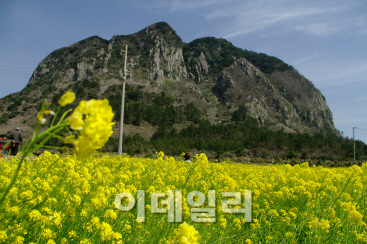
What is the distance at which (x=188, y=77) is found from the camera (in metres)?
105

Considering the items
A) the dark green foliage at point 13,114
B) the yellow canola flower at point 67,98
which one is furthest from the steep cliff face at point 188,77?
the yellow canola flower at point 67,98

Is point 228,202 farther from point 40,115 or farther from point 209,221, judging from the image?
point 40,115

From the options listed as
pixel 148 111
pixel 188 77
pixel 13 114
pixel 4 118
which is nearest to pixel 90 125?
pixel 148 111

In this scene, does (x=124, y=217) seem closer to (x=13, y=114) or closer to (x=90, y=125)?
(x=90, y=125)

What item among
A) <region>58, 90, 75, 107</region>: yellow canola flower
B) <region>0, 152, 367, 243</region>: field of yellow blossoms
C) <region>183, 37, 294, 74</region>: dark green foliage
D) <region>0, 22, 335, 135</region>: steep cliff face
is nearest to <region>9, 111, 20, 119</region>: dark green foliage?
<region>0, 22, 335, 135</region>: steep cliff face

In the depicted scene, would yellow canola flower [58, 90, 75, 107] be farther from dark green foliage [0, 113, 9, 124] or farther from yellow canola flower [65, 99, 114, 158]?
dark green foliage [0, 113, 9, 124]

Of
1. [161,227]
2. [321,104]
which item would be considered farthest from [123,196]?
[321,104]

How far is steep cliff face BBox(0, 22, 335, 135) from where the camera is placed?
73938mm

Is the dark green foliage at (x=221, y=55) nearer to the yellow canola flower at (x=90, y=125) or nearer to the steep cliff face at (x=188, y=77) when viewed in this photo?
the steep cliff face at (x=188, y=77)

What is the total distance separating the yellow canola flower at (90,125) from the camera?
69 cm

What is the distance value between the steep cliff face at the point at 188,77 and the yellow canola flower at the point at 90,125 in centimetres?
6004

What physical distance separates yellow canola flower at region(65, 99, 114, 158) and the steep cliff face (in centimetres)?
6004

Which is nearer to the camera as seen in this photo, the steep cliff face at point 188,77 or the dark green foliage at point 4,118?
the dark green foliage at point 4,118

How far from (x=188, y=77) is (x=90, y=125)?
10663 cm
